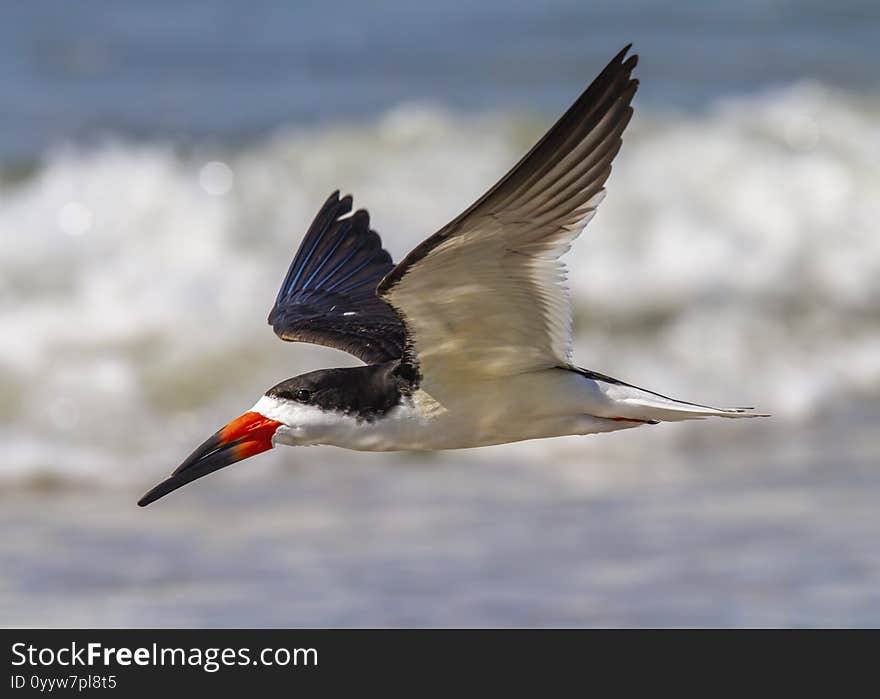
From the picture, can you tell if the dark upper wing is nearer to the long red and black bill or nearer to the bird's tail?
the long red and black bill

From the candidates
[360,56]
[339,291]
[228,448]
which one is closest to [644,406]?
[228,448]

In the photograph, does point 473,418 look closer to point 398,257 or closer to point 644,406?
point 644,406

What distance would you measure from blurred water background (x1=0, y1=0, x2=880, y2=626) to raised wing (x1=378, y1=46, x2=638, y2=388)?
2399 mm

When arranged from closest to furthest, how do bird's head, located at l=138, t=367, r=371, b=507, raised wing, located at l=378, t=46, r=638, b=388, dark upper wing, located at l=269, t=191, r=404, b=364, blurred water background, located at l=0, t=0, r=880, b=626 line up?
raised wing, located at l=378, t=46, r=638, b=388
bird's head, located at l=138, t=367, r=371, b=507
dark upper wing, located at l=269, t=191, r=404, b=364
blurred water background, located at l=0, t=0, r=880, b=626

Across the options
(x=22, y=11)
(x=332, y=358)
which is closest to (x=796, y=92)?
(x=332, y=358)

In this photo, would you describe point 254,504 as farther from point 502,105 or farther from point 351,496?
point 502,105

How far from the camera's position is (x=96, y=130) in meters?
14.0

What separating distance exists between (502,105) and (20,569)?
8484mm

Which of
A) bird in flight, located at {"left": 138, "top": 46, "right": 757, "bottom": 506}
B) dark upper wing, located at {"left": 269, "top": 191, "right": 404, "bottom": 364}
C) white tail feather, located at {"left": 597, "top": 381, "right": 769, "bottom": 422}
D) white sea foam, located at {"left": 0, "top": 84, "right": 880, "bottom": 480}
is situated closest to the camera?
bird in flight, located at {"left": 138, "top": 46, "right": 757, "bottom": 506}

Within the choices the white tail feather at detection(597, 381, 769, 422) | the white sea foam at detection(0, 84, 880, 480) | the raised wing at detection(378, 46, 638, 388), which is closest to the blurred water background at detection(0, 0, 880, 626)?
the white sea foam at detection(0, 84, 880, 480)

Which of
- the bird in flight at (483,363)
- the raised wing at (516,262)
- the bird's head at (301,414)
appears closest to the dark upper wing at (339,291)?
the bird in flight at (483,363)

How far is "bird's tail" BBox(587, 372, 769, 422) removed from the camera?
14.0ft

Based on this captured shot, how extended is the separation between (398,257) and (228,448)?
6836 millimetres

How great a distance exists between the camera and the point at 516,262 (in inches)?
158
